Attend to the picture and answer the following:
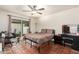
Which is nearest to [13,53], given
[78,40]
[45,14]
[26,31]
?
[26,31]

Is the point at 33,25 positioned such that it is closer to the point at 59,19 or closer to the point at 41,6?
the point at 41,6

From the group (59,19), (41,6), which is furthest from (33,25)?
(59,19)

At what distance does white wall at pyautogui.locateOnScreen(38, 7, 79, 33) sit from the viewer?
6.39ft

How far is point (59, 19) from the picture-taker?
2111mm

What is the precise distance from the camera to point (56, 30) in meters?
2.06

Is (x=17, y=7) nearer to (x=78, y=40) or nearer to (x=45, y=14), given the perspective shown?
(x=45, y=14)

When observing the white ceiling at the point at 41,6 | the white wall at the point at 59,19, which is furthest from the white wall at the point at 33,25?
the white ceiling at the point at 41,6

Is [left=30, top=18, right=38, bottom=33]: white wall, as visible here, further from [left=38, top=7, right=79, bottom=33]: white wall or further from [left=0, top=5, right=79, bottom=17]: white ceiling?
[left=0, top=5, right=79, bottom=17]: white ceiling

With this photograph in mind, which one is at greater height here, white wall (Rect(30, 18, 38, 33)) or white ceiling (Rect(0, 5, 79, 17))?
white ceiling (Rect(0, 5, 79, 17))

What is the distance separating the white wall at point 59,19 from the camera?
→ 6.39ft

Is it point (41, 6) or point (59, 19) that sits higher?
point (41, 6)

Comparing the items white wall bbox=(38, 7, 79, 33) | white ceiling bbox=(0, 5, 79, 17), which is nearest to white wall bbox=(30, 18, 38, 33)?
white wall bbox=(38, 7, 79, 33)

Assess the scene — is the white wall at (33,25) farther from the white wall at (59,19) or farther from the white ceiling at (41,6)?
the white ceiling at (41,6)
